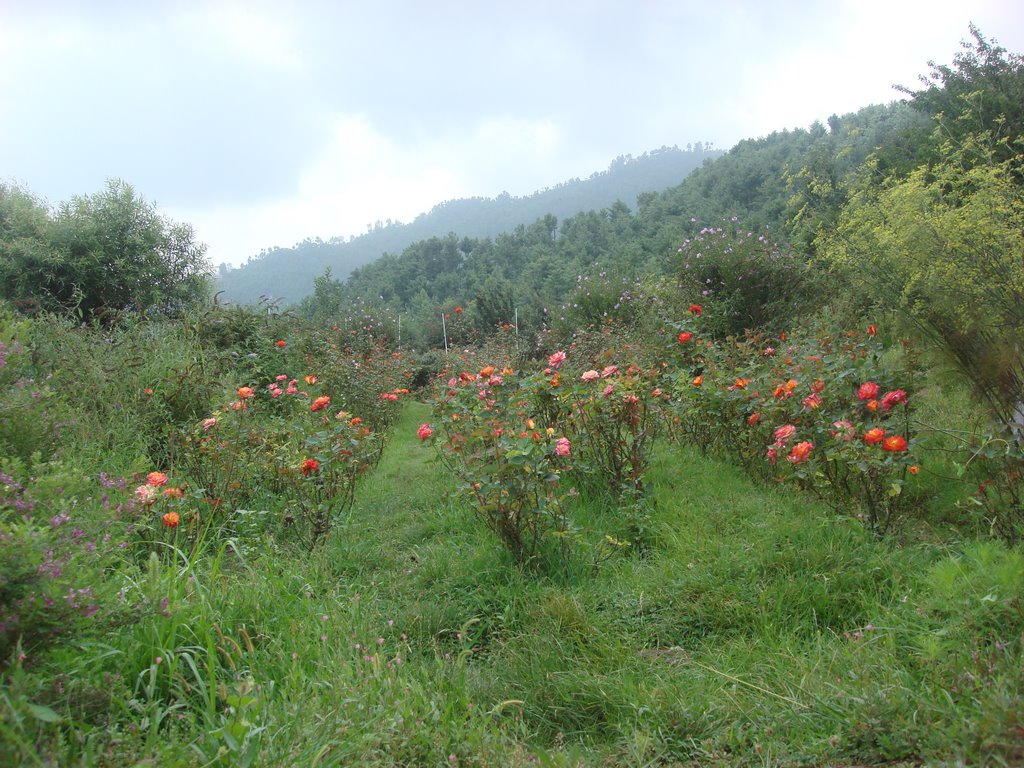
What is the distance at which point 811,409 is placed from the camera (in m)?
2.98

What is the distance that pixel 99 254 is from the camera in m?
9.08

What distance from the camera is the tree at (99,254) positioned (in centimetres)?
866

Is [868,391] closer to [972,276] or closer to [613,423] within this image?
[613,423]

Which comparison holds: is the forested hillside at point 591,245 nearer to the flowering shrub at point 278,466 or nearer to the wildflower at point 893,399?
the flowering shrub at point 278,466

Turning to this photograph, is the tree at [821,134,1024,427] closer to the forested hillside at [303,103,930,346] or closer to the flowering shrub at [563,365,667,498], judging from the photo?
the flowering shrub at [563,365,667,498]

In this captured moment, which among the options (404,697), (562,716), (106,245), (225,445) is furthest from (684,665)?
(106,245)

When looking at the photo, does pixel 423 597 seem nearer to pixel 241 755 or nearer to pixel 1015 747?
pixel 241 755

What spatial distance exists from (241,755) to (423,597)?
1.37m

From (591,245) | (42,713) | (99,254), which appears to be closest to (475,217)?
(591,245)

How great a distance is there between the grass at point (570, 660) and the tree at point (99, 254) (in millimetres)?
7940

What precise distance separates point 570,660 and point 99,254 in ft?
32.5

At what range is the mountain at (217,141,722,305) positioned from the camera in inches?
2372

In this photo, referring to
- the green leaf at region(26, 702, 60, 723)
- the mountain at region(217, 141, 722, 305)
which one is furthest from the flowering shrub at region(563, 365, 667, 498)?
the mountain at region(217, 141, 722, 305)

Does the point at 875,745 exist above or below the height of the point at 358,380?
below
